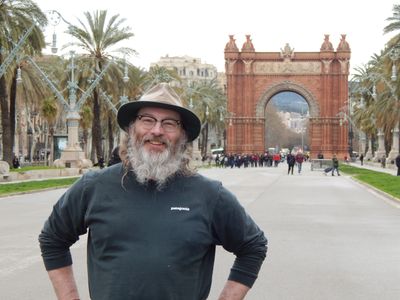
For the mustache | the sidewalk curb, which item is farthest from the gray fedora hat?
the sidewalk curb

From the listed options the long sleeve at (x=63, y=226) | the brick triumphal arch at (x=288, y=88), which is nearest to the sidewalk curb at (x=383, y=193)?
the long sleeve at (x=63, y=226)

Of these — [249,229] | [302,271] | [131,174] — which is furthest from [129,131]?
[302,271]

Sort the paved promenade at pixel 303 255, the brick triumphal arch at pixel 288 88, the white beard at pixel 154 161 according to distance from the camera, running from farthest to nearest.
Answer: the brick triumphal arch at pixel 288 88 < the paved promenade at pixel 303 255 < the white beard at pixel 154 161

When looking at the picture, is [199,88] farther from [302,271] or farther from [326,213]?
[302,271]

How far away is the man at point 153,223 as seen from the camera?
3.06m

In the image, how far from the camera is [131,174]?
10.8 feet

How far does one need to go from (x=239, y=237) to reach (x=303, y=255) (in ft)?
23.7

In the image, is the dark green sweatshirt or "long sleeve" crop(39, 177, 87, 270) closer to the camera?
the dark green sweatshirt

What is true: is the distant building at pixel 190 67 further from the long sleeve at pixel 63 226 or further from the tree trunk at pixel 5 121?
the long sleeve at pixel 63 226

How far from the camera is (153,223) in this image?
309 cm

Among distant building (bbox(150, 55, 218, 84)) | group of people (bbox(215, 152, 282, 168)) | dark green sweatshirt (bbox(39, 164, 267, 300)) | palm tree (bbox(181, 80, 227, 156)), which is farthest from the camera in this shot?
distant building (bbox(150, 55, 218, 84))

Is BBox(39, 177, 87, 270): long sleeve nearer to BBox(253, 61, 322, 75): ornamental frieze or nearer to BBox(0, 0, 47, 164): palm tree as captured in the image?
BBox(0, 0, 47, 164): palm tree

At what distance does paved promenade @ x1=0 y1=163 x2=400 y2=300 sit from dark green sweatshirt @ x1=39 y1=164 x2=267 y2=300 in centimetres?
420

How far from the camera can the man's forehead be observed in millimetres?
3355
